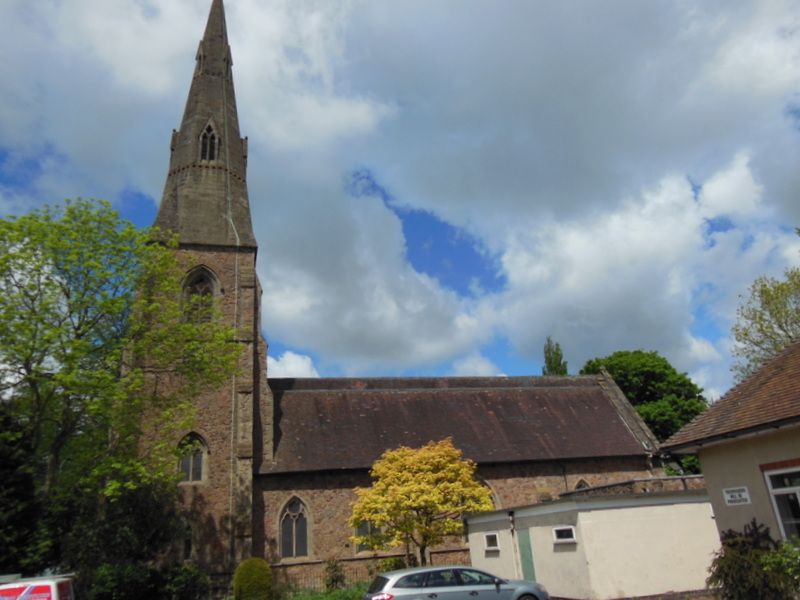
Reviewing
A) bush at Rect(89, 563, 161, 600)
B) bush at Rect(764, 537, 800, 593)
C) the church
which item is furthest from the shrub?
bush at Rect(764, 537, 800, 593)

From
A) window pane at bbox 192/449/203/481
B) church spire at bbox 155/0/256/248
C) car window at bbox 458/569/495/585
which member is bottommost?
car window at bbox 458/569/495/585

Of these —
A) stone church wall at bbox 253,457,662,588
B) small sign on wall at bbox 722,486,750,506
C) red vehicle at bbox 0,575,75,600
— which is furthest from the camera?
stone church wall at bbox 253,457,662,588

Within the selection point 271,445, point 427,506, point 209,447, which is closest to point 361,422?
point 271,445

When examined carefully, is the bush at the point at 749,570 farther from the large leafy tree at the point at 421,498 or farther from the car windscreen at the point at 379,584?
the large leafy tree at the point at 421,498

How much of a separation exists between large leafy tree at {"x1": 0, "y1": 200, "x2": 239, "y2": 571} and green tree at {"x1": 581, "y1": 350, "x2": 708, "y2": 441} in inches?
1151

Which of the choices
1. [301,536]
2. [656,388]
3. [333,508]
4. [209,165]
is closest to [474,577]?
[333,508]

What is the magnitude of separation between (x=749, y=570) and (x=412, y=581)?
6.54 meters

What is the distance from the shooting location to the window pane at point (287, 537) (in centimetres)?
2228

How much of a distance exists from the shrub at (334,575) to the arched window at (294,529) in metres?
1.22

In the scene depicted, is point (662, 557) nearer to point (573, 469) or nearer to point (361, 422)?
point (573, 469)

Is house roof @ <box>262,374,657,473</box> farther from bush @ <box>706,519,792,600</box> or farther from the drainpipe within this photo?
bush @ <box>706,519,792,600</box>

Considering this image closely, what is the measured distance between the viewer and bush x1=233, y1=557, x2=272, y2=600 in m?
17.9

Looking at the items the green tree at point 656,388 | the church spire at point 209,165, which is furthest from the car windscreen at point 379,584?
the green tree at point 656,388

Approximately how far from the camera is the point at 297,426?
26016mm
